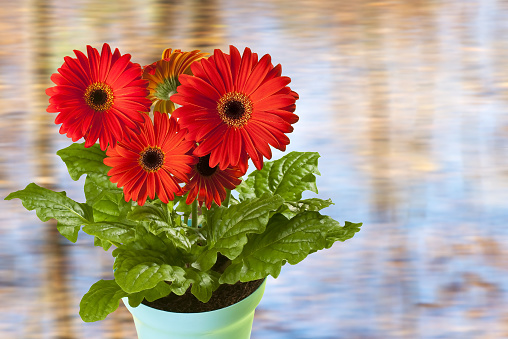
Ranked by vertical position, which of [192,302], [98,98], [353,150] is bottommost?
[353,150]

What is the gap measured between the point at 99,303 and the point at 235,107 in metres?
0.28

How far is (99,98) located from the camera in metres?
0.75

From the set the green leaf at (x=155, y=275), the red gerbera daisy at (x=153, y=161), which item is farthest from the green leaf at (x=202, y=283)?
the red gerbera daisy at (x=153, y=161)

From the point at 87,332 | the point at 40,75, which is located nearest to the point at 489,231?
the point at 87,332

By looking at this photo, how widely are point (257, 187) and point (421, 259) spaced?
1.79ft

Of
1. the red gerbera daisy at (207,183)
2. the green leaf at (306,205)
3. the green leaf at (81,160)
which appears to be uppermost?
the red gerbera daisy at (207,183)

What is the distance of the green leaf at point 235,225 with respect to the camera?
2.59 ft

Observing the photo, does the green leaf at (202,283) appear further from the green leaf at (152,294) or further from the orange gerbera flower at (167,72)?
the orange gerbera flower at (167,72)

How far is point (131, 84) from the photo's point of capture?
0.76 metres

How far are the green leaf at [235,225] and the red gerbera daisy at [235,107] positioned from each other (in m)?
0.08

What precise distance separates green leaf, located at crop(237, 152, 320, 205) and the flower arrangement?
0.16 feet

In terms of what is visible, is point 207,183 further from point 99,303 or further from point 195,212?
point 99,303

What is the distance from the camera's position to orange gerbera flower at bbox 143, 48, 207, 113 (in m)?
0.80

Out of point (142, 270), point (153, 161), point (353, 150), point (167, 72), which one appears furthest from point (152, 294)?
point (353, 150)
